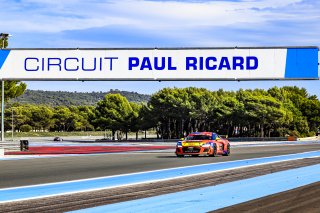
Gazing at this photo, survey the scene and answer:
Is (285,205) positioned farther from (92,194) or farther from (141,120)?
(141,120)

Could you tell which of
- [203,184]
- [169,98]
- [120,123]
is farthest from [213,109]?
[203,184]

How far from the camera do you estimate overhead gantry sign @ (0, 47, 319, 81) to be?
2797 centimetres

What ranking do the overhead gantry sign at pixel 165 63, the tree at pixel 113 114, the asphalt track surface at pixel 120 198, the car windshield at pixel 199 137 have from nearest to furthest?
the asphalt track surface at pixel 120 198 < the overhead gantry sign at pixel 165 63 < the car windshield at pixel 199 137 < the tree at pixel 113 114

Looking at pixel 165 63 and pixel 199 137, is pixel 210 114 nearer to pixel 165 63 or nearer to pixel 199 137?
pixel 199 137

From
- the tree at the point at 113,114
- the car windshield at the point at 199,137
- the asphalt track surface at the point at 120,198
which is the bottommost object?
the asphalt track surface at the point at 120,198

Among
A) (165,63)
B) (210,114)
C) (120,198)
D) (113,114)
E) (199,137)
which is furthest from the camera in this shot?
(113,114)

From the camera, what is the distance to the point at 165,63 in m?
28.1

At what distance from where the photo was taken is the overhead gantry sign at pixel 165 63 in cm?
2797

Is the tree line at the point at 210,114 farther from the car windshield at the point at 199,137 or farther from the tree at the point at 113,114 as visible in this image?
the car windshield at the point at 199,137

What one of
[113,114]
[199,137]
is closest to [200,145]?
[199,137]

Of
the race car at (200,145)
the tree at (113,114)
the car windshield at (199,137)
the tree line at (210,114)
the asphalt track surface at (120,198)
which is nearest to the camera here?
the asphalt track surface at (120,198)

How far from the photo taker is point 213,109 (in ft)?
336

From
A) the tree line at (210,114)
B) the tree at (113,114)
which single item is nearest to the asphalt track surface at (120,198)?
the tree line at (210,114)

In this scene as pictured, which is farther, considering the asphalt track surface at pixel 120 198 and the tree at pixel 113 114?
the tree at pixel 113 114
